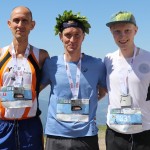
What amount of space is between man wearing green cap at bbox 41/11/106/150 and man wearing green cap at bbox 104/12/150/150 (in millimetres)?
316

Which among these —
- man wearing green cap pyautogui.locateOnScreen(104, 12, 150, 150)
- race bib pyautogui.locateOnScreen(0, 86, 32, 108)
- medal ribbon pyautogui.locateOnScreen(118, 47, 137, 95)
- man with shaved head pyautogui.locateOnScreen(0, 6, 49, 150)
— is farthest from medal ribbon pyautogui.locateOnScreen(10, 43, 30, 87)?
medal ribbon pyautogui.locateOnScreen(118, 47, 137, 95)

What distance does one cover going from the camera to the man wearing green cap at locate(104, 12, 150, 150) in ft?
17.9

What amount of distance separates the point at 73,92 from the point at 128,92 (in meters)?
0.97

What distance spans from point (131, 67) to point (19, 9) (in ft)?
7.64

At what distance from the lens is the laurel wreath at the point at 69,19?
6.09 metres

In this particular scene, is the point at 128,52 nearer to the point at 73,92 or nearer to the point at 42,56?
the point at 73,92

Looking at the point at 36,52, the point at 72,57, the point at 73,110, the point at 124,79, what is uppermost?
the point at 36,52

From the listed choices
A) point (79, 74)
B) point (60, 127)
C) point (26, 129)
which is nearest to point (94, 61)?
point (79, 74)

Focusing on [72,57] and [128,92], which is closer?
[128,92]

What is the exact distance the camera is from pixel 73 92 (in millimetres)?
5773

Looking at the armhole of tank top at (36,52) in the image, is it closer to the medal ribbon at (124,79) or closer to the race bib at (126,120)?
the medal ribbon at (124,79)

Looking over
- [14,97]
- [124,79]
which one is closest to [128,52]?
[124,79]

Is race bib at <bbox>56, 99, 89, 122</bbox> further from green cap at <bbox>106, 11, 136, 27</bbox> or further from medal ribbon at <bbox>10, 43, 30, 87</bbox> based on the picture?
green cap at <bbox>106, 11, 136, 27</bbox>

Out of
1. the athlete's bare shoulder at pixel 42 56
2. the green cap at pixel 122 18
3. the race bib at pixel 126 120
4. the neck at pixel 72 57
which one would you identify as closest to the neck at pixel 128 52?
the green cap at pixel 122 18
